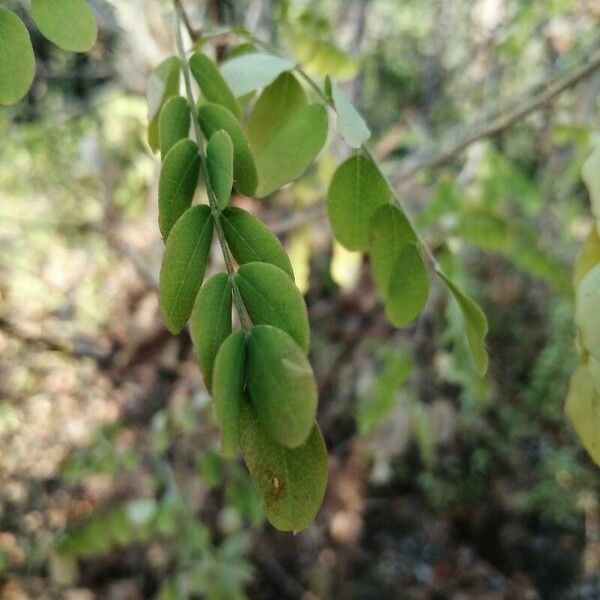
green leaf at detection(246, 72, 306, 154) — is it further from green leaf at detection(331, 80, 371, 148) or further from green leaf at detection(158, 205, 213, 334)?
green leaf at detection(158, 205, 213, 334)

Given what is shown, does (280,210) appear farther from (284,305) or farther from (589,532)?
(284,305)

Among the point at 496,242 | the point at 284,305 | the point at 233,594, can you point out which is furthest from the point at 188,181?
the point at 233,594

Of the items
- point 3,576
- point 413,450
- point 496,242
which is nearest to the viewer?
point 496,242

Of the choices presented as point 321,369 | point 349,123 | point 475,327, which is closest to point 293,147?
point 349,123

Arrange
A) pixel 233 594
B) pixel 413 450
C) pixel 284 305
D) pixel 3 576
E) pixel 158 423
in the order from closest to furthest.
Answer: pixel 284 305
pixel 233 594
pixel 158 423
pixel 3 576
pixel 413 450

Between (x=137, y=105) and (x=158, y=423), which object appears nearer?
(x=158, y=423)
